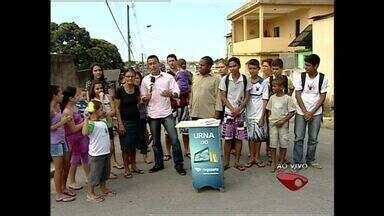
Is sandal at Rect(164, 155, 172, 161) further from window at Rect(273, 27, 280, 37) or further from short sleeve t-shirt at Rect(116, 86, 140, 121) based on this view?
window at Rect(273, 27, 280, 37)

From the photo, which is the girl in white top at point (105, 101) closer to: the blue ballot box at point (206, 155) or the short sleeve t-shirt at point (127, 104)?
the short sleeve t-shirt at point (127, 104)

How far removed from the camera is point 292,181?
16.9 ft

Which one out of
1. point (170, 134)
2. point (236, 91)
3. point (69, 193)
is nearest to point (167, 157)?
point (170, 134)

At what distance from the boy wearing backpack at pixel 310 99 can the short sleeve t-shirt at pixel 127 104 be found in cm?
222

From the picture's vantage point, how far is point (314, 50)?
14258mm

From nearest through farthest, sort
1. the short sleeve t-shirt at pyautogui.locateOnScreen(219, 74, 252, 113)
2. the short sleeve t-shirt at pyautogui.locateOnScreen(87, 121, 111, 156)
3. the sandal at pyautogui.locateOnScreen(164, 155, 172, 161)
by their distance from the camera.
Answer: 1. the short sleeve t-shirt at pyautogui.locateOnScreen(87, 121, 111, 156)
2. the short sleeve t-shirt at pyautogui.locateOnScreen(219, 74, 252, 113)
3. the sandal at pyautogui.locateOnScreen(164, 155, 172, 161)

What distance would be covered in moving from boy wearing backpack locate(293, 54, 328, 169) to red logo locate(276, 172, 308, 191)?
28.1 inches

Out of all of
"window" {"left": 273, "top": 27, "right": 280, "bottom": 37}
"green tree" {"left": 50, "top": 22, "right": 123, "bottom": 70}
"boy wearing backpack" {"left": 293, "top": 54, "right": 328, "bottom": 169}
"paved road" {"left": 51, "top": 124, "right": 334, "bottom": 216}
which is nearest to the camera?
"paved road" {"left": 51, "top": 124, "right": 334, "bottom": 216}

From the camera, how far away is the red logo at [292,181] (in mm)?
5027

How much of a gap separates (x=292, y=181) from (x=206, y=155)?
1.04 metres

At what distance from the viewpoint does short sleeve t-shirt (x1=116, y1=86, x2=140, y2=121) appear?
5832 millimetres

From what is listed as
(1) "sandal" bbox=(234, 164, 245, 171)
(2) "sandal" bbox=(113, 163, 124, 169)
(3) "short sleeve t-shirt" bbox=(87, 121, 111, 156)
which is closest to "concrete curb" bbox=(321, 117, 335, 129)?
(1) "sandal" bbox=(234, 164, 245, 171)

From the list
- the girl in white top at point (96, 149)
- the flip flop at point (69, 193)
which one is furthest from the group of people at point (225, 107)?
the girl in white top at point (96, 149)
